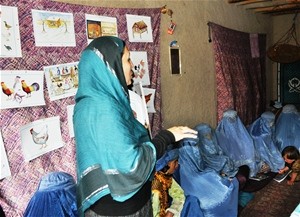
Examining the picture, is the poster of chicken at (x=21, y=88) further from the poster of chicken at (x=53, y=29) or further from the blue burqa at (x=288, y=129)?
the blue burqa at (x=288, y=129)

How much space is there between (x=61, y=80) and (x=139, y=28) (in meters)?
0.83

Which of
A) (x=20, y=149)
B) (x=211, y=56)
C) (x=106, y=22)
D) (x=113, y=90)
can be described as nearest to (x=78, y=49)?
(x=106, y=22)

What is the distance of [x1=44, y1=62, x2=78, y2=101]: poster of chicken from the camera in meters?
1.76

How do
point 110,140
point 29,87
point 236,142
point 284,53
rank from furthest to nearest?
point 284,53
point 236,142
point 29,87
point 110,140

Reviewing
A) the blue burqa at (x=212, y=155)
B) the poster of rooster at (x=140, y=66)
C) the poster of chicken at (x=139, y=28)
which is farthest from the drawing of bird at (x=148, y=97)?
the blue burqa at (x=212, y=155)

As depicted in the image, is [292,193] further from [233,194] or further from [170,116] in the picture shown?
[170,116]

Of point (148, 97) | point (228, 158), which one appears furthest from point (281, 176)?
point (148, 97)

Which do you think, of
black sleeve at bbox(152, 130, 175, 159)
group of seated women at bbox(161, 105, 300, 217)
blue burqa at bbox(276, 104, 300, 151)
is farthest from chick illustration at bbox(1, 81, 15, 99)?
blue burqa at bbox(276, 104, 300, 151)

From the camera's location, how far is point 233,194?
2.37 meters

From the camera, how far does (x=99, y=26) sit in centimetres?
204

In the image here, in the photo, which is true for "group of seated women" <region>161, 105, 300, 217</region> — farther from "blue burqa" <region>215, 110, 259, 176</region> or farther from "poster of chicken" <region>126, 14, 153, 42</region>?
"poster of chicken" <region>126, 14, 153, 42</region>

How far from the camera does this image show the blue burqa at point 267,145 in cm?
345

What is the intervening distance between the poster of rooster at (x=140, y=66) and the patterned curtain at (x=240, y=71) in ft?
4.29

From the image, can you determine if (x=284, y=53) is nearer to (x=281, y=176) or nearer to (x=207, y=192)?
(x=281, y=176)
